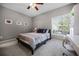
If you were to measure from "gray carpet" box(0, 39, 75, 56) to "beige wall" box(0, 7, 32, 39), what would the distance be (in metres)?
0.26

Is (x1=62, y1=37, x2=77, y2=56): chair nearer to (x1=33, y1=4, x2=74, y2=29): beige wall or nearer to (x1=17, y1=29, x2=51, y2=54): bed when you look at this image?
(x1=17, y1=29, x2=51, y2=54): bed

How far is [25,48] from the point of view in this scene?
161 centimetres

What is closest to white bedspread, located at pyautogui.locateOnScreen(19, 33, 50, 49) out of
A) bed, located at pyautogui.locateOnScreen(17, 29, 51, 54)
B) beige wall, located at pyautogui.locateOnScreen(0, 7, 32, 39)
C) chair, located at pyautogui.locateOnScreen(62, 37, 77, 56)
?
bed, located at pyautogui.locateOnScreen(17, 29, 51, 54)

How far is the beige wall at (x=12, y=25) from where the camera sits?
1.45 meters

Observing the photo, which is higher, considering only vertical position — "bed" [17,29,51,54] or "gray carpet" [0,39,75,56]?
"bed" [17,29,51,54]

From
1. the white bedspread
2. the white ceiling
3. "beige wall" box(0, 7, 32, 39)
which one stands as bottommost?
the white bedspread

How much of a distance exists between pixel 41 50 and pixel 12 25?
832 millimetres

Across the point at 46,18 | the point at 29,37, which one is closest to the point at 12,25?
the point at 29,37

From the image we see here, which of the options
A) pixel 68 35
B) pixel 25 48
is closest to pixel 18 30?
pixel 25 48

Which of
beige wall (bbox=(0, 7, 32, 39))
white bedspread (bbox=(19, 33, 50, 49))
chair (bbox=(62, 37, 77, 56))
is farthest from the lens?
white bedspread (bbox=(19, 33, 50, 49))

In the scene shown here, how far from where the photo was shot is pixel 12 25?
153cm

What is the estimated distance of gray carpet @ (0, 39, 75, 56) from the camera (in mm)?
1483

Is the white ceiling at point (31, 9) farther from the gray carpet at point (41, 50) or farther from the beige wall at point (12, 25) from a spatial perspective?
the gray carpet at point (41, 50)

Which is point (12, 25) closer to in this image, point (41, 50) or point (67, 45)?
point (41, 50)
